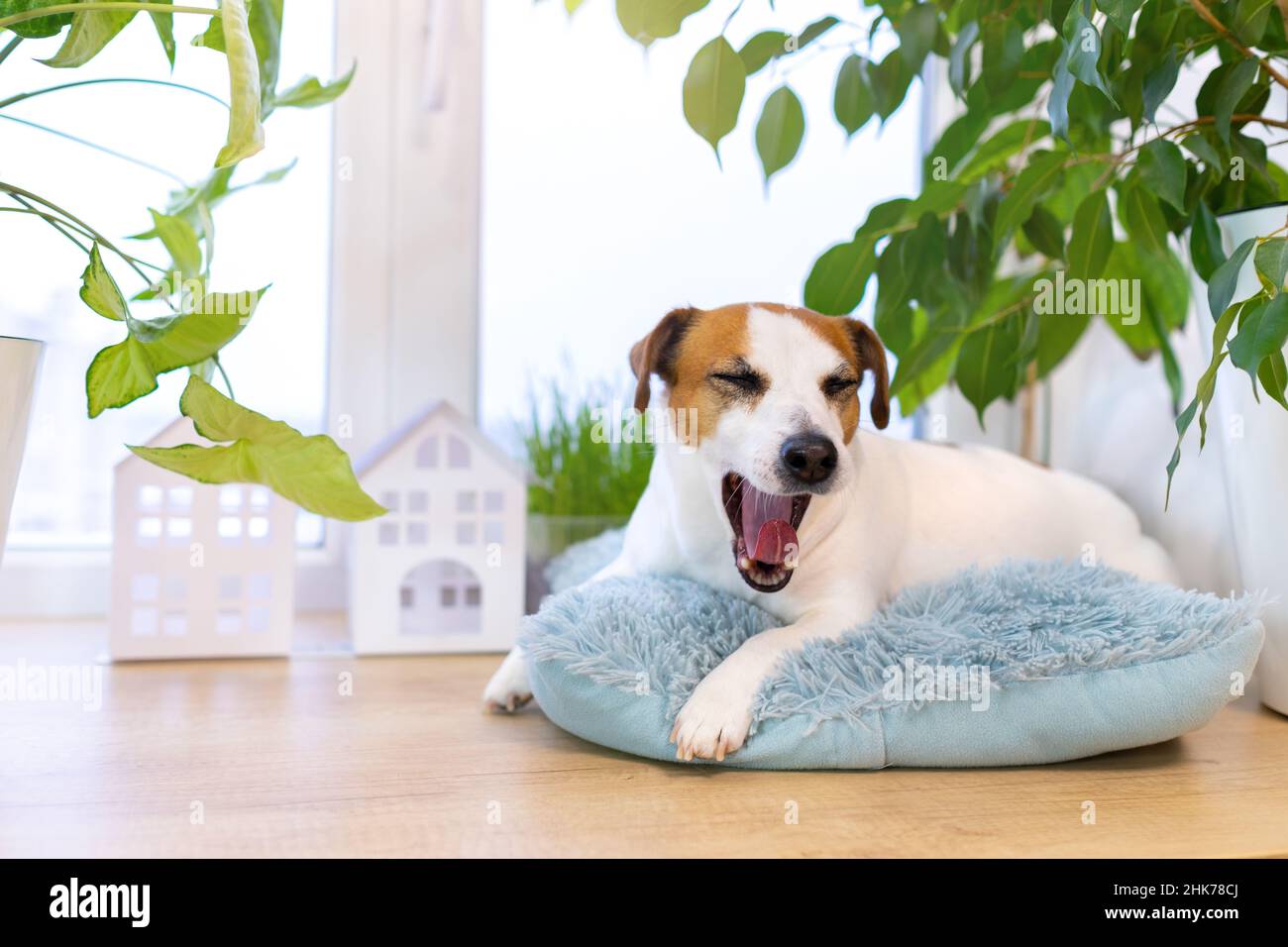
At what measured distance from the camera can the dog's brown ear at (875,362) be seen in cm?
128

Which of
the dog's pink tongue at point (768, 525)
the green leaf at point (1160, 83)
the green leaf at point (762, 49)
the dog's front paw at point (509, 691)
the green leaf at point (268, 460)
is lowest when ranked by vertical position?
the dog's front paw at point (509, 691)

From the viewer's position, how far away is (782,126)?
1310 millimetres

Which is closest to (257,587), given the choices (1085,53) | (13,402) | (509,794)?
(13,402)

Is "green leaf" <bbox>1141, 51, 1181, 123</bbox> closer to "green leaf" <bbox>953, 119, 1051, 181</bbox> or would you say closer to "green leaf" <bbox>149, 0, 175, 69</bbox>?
"green leaf" <bbox>953, 119, 1051, 181</bbox>

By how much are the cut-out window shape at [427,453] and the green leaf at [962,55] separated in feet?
2.89

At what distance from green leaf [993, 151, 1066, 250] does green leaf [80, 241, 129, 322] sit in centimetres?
91

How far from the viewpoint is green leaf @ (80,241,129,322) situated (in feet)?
2.86

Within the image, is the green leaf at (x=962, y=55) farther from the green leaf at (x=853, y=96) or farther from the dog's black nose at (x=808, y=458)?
the dog's black nose at (x=808, y=458)

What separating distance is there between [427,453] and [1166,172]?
3.58 feet

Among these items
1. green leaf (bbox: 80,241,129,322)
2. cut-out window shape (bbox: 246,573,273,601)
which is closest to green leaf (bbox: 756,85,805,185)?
green leaf (bbox: 80,241,129,322)

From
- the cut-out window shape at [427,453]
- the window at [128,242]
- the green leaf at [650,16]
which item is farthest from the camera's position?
the window at [128,242]

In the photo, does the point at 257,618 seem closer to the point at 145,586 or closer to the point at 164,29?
the point at 145,586

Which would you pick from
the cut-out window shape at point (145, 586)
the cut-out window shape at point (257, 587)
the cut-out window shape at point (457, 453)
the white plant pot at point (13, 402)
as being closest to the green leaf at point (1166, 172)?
the cut-out window shape at point (457, 453)
